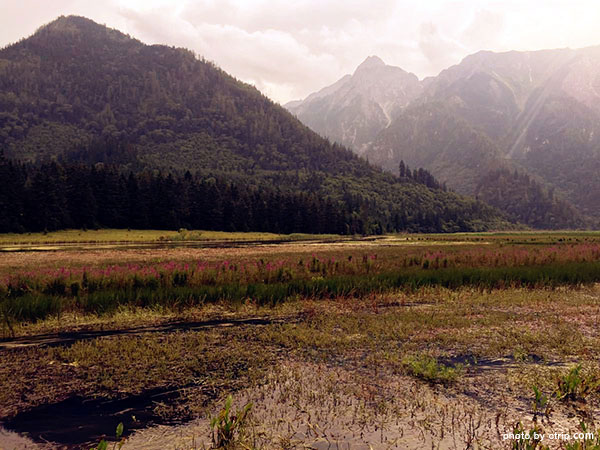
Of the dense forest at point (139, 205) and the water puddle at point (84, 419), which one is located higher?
the dense forest at point (139, 205)

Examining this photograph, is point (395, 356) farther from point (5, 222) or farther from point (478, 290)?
point (5, 222)

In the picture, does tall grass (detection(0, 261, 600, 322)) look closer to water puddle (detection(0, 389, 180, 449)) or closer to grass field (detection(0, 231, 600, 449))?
grass field (detection(0, 231, 600, 449))

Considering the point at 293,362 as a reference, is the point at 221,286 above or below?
above

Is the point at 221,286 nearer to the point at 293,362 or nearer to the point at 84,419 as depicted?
the point at 293,362

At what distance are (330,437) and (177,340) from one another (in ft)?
24.9

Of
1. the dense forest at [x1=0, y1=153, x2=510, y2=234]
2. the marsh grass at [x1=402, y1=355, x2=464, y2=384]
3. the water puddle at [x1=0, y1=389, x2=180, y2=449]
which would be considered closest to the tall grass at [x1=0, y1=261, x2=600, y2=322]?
the water puddle at [x1=0, y1=389, x2=180, y2=449]

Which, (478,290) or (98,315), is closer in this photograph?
(98,315)

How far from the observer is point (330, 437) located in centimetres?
663

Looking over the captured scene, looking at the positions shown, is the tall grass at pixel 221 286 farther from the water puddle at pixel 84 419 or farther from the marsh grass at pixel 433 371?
the marsh grass at pixel 433 371

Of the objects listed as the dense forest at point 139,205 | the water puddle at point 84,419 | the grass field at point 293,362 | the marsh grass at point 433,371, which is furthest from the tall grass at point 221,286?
the dense forest at point 139,205

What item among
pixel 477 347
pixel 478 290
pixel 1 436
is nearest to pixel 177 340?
pixel 1 436

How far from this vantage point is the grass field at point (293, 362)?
22.6 feet

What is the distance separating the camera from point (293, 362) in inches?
414

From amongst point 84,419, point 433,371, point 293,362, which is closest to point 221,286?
point 293,362
